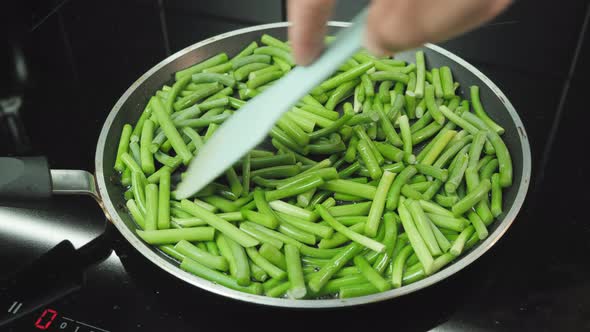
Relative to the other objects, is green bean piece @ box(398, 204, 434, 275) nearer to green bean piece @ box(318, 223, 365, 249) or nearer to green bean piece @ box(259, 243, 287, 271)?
green bean piece @ box(318, 223, 365, 249)

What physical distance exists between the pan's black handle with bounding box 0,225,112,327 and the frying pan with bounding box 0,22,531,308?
119 millimetres

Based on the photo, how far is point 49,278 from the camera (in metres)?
1.62

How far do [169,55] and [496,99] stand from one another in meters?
1.19

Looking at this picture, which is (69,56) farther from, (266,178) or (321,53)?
(321,53)

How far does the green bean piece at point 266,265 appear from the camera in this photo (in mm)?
1590

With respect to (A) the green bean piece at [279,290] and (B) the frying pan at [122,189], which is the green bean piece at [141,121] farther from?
(A) the green bean piece at [279,290]

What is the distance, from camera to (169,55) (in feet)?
7.82

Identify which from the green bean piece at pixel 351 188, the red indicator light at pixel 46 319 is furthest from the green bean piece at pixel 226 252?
the red indicator light at pixel 46 319

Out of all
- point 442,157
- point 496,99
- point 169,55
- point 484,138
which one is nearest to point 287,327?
point 442,157

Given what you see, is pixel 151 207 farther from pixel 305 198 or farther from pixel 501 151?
pixel 501 151

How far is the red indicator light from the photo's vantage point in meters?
1.50

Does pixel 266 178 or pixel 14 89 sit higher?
pixel 14 89

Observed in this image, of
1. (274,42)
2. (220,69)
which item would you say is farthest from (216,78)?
(274,42)

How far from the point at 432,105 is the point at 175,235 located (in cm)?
95
